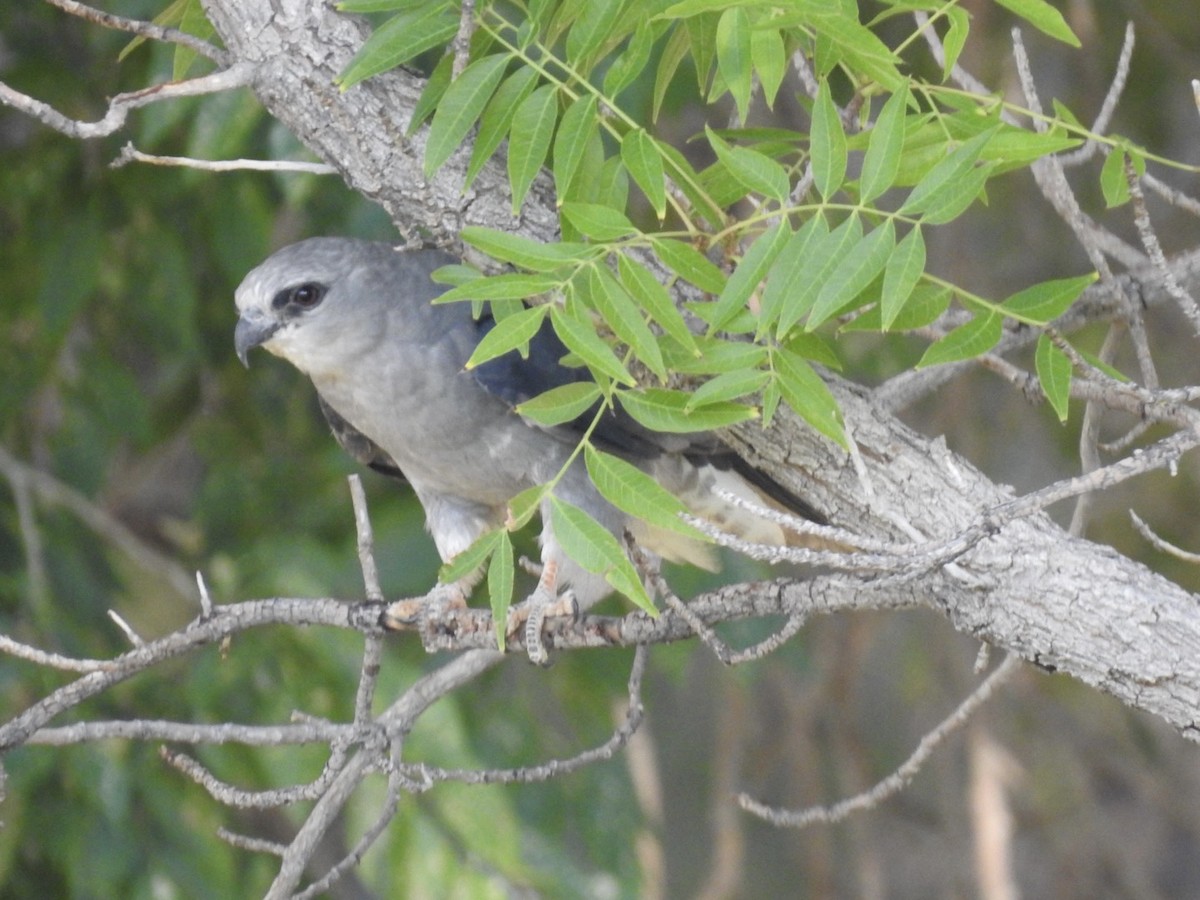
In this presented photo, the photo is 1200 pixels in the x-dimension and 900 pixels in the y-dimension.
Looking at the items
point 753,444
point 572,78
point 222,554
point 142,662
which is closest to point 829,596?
point 753,444

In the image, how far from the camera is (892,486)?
2529 mm

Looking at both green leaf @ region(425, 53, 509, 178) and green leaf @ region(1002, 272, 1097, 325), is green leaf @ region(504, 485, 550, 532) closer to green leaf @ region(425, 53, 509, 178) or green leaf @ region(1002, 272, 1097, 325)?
green leaf @ region(425, 53, 509, 178)

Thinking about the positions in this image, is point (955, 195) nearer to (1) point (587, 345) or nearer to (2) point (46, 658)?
(1) point (587, 345)

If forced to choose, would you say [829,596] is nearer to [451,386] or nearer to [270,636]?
[451,386]

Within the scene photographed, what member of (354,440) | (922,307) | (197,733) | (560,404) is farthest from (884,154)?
(354,440)

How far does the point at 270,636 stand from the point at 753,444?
7.94 feet

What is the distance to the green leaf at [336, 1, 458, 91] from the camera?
222 centimetres

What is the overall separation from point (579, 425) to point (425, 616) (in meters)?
0.63

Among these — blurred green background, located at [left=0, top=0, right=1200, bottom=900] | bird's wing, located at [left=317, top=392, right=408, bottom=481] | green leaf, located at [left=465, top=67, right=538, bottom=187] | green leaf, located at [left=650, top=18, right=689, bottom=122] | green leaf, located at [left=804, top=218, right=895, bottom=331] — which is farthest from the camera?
blurred green background, located at [left=0, top=0, right=1200, bottom=900]

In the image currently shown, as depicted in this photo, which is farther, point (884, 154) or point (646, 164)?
point (646, 164)

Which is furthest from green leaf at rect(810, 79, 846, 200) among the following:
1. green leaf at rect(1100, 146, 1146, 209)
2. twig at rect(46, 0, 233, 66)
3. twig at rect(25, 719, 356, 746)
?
twig at rect(25, 719, 356, 746)

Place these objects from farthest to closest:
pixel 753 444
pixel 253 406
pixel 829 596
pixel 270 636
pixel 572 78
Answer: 1. pixel 253 406
2. pixel 270 636
3. pixel 753 444
4. pixel 829 596
5. pixel 572 78

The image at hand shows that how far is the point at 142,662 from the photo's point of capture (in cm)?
263

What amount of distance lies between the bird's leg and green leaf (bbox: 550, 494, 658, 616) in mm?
614
